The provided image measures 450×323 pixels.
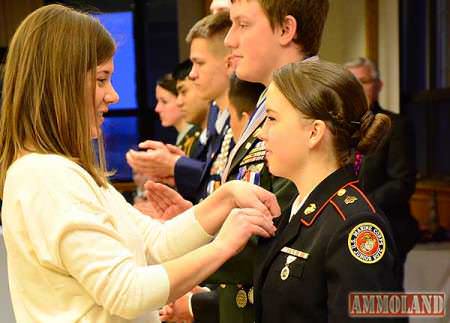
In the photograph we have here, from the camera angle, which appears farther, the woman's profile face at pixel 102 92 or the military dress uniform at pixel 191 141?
the military dress uniform at pixel 191 141

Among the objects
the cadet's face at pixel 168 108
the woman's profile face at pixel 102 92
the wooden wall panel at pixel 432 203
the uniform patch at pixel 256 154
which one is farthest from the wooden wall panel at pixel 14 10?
the woman's profile face at pixel 102 92

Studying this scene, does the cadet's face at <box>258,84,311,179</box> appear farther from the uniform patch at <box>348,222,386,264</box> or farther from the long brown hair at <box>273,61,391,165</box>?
the uniform patch at <box>348,222,386,264</box>

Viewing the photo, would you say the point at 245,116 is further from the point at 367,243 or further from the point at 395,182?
the point at 395,182

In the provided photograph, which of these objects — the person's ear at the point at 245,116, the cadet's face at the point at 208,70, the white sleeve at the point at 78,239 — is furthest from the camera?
the cadet's face at the point at 208,70

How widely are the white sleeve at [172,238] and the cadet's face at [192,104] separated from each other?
1.65 meters

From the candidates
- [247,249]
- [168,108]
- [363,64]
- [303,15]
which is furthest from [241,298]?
[168,108]

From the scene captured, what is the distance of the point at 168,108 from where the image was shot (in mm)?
4031

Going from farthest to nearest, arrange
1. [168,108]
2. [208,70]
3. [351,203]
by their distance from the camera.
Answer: [168,108] < [208,70] < [351,203]

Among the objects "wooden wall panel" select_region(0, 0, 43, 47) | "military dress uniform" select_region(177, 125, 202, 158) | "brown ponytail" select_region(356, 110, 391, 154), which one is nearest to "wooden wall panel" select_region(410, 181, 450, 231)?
"military dress uniform" select_region(177, 125, 202, 158)

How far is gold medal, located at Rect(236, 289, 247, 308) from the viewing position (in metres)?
1.71

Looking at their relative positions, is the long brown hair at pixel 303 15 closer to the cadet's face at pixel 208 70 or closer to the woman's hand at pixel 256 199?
the woman's hand at pixel 256 199

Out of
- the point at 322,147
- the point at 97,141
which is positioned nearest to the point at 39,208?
the point at 97,141

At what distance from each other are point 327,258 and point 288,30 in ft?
2.01

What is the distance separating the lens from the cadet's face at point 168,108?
399 cm
